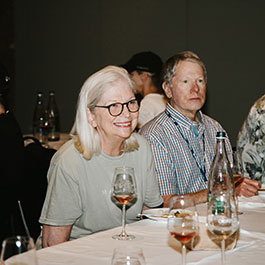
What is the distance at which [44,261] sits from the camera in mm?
1648

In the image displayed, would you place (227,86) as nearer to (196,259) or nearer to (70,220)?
(70,220)

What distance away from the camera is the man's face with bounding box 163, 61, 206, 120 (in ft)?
10.8

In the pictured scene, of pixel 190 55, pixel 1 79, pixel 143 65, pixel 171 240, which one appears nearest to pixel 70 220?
pixel 171 240

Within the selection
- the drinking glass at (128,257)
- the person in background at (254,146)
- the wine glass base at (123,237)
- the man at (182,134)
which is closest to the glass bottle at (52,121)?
the man at (182,134)

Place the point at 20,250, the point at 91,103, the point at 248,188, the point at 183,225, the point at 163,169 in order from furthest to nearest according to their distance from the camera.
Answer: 1. the point at 163,169
2. the point at 248,188
3. the point at 91,103
4. the point at 183,225
5. the point at 20,250

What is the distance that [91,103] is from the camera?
2428mm

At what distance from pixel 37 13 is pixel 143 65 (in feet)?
11.1

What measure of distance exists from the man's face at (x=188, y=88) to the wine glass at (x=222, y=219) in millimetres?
1721

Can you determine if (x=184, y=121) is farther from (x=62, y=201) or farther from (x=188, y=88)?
(x=62, y=201)

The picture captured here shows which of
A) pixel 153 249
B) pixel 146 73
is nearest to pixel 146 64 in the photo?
pixel 146 73

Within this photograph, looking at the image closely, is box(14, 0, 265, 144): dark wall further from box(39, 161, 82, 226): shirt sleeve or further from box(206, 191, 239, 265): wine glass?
box(206, 191, 239, 265): wine glass

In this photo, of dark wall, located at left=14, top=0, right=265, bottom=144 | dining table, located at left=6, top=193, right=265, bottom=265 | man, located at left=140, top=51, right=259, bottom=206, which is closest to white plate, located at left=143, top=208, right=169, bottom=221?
dining table, located at left=6, top=193, right=265, bottom=265

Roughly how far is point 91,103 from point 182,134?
3.07 ft

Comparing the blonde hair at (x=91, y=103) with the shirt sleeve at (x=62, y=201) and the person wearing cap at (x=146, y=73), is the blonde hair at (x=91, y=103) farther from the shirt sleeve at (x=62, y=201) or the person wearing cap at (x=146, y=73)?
the person wearing cap at (x=146, y=73)
